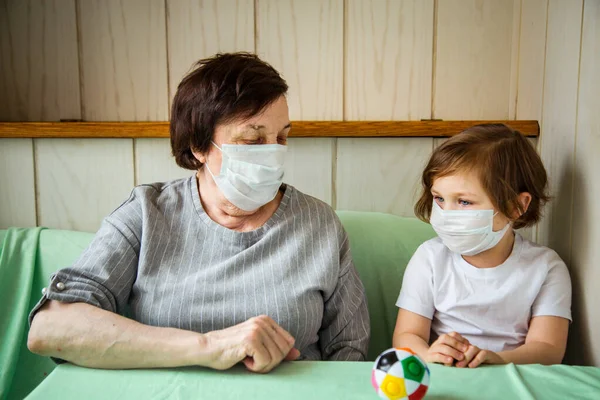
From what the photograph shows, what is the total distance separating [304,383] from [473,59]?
1.22 meters

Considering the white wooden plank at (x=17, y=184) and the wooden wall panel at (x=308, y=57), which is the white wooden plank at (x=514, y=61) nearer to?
the wooden wall panel at (x=308, y=57)

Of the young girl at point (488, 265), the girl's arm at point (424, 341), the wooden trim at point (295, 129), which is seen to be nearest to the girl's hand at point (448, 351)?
the girl's arm at point (424, 341)

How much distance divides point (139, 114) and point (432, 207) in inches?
38.5

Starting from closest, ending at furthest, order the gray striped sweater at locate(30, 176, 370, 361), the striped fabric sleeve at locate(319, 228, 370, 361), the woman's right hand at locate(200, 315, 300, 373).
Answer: the woman's right hand at locate(200, 315, 300, 373) → the gray striped sweater at locate(30, 176, 370, 361) → the striped fabric sleeve at locate(319, 228, 370, 361)

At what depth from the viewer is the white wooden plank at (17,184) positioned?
1654 millimetres

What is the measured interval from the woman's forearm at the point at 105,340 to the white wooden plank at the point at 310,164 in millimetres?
795

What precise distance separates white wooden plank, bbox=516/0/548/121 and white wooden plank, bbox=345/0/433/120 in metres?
0.28

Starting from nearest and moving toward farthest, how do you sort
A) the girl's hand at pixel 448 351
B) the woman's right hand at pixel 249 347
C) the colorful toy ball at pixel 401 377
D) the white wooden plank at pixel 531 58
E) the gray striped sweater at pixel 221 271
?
the colorful toy ball at pixel 401 377, the woman's right hand at pixel 249 347, the girl's hand at pixel 448 351, the gray striped sweater at pixel 221 271, the white wooden plank at pixel 531 58


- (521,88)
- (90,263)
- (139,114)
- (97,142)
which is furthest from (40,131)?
(521,88)

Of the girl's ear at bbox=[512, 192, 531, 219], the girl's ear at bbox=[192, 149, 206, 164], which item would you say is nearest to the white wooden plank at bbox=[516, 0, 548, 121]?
the girl's ear at bbox=[512, 192, 531, 219]

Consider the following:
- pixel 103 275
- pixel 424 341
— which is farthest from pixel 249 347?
pixel 424 341

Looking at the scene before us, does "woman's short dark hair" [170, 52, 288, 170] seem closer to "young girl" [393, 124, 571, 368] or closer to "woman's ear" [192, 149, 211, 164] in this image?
"woman's ear" [192, 149, 211, 164]

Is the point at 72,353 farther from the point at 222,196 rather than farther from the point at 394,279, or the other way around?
the point at 394,279

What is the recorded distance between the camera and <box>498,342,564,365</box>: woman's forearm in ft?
3.76
